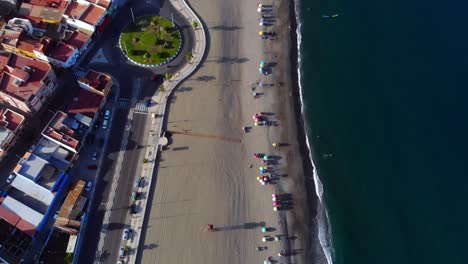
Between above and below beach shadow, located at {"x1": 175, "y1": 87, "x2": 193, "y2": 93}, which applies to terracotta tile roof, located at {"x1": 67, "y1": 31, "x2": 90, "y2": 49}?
above

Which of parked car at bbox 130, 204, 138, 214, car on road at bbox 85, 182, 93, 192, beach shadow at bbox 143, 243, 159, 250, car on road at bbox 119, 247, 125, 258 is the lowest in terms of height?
car on road at bbox 119, 247, 125, 258

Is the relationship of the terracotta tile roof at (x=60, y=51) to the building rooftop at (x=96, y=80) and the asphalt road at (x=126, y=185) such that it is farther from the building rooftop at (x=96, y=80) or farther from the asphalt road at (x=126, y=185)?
the asphalt road at (x=126, y=185)

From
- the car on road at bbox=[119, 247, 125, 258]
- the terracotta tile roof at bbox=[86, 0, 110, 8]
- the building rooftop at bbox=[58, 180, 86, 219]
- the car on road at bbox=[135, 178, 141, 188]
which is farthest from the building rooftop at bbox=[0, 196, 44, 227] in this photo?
the terracotta tile roof at bbox=[86, 0, 110, 8]

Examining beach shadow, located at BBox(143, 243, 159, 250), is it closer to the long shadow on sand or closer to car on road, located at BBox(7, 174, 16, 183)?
the long shadow on sand

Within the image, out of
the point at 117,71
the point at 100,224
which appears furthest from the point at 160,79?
the point at 100,224

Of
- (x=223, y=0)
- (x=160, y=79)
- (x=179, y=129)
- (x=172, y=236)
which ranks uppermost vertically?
(x=223, y=0)

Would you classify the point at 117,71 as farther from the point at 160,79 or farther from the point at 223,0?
the point at 223,0

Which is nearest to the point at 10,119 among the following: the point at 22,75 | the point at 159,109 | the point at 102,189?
the point at 22,75

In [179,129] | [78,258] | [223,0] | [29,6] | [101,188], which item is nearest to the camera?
[78,258]
